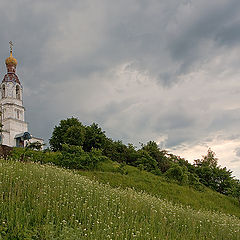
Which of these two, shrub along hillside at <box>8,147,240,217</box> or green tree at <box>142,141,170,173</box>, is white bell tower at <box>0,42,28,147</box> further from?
shrub along hillside at <box>8,147,240,217</box>

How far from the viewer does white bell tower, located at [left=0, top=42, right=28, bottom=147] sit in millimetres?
47781

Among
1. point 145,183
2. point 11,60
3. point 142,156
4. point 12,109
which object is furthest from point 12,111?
point 145,183

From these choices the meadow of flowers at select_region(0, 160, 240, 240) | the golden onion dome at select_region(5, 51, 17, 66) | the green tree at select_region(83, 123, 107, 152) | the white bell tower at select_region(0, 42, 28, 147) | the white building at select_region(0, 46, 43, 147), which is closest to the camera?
the meadow of flowers at select_region(0, 160, 240, 240)

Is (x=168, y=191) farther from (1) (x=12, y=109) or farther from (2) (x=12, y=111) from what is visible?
(1) (x=12, y=109)

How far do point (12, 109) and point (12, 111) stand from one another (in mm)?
354

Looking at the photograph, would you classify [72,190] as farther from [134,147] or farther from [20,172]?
[134,147]

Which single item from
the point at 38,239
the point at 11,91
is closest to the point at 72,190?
the point at 38,239

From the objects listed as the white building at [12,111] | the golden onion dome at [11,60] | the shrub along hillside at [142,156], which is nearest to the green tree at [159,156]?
the shrub along hillside at [142,156]

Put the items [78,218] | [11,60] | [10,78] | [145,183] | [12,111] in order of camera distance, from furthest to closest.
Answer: [11,60] < [10,78] < [12,111] < [145,183] < [78,218]

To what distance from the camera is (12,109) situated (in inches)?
1934

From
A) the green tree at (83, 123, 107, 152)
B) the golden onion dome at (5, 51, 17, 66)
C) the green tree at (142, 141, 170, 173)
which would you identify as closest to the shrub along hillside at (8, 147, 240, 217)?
the green tree at (83, 123, 107, 152)

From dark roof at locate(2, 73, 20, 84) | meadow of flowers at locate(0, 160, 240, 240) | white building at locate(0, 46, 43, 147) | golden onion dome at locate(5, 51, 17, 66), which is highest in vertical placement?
golden onion dome at locate(5, 51, 17, 66)

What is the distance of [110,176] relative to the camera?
19.6 meters

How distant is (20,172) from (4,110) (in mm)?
42846
